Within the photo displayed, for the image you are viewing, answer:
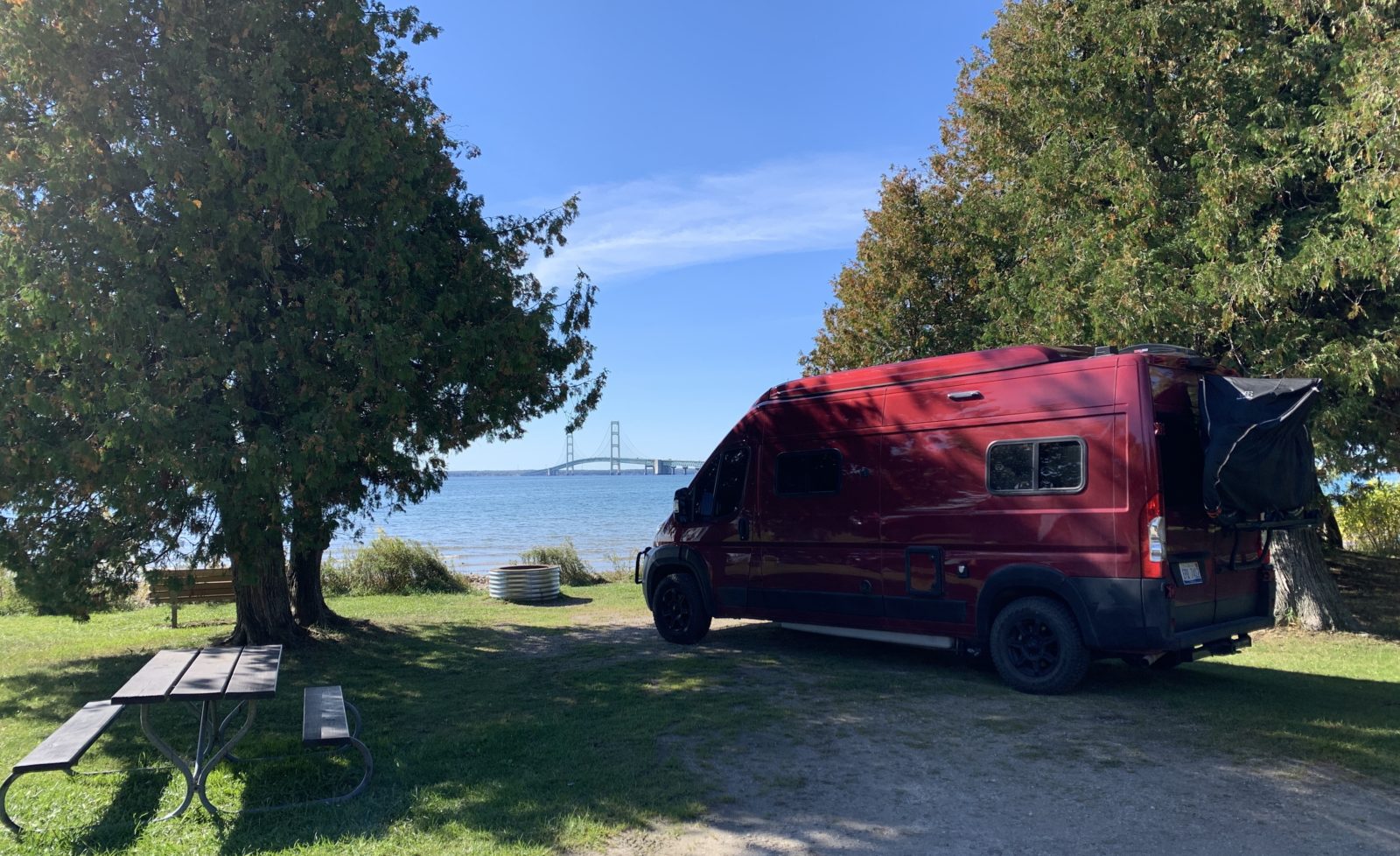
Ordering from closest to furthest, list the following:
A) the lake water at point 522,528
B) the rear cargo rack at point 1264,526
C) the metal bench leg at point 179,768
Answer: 1. the metal bench leg at point 179,768
2. the rear cargo rack at point 1264,526
3. the lake water at point 522,528

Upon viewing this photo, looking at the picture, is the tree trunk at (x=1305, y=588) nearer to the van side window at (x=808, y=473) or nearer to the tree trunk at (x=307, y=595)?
the van side window at (x=808, y=473)

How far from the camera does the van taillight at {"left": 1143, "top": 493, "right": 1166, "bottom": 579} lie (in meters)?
6.91

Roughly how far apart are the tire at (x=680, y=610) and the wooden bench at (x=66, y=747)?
5892mm

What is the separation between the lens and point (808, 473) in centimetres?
948

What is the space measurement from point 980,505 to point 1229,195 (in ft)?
17.9

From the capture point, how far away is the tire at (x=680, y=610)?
10.5 m

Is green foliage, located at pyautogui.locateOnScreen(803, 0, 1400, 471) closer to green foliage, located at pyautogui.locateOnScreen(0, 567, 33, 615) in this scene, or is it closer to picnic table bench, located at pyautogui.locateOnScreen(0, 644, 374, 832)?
picnic table bench, located at pyautogui.locateOnScreen(0, 644, 374, 832)

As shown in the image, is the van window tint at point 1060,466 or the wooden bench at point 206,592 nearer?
the van window tint at point 1060,466

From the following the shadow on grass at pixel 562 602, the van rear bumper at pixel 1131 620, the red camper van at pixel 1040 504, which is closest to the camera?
the van rear bumper at pixel 1131 620

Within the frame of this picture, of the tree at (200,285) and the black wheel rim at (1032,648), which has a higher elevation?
the tree at (200,285)

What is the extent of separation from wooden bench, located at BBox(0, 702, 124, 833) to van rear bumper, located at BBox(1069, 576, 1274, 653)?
6.56 meters

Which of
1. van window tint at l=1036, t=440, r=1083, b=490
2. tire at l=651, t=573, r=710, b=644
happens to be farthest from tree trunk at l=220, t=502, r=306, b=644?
van window tint at l=1036, t=440, r=1083, b=490

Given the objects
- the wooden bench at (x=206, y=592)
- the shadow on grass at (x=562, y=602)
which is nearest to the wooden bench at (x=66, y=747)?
the wooden bench at (x=206, y=592)

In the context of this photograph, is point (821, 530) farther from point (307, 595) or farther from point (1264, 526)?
point (307, 595)
